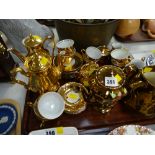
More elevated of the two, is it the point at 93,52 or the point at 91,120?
the point at 93,52

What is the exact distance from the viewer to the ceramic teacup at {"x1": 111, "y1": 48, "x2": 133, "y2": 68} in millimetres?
750

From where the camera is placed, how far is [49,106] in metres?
0.61

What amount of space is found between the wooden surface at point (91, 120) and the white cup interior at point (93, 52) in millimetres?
192

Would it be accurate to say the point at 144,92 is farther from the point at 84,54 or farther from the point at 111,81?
the point at 84,54

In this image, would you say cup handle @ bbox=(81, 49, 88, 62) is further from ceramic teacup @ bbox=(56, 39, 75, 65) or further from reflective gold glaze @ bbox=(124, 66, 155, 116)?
reflective gold glaze @ bbox=(124, 66, 155, 116)

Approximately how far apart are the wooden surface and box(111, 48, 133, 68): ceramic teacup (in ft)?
0.53

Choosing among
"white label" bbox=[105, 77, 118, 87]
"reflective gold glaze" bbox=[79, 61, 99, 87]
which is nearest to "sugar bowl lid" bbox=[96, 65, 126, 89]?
"white label" bbox=[105, 77, 118, 87]

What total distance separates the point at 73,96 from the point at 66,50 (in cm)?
17

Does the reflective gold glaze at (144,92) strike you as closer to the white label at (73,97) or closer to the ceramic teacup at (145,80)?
the ceramic teacup at (145,80)

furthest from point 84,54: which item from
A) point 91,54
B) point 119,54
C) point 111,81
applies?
point 111,81

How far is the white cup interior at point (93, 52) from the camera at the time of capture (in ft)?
2.50

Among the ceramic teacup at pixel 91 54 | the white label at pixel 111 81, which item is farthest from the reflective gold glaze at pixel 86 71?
the white label at pixel 111 81
